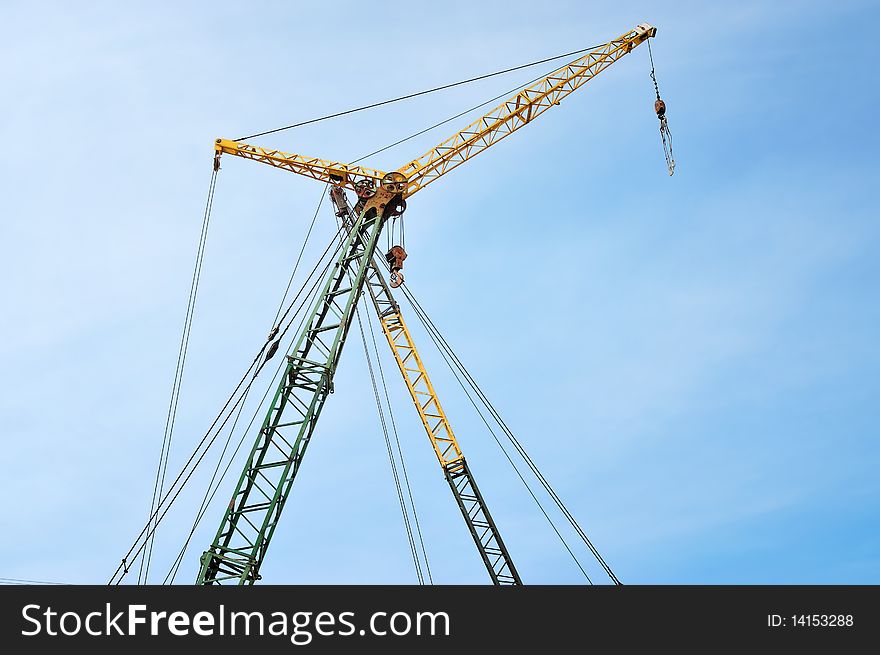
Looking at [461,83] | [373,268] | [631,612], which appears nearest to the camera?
[631,612]

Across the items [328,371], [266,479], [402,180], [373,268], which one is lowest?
[266,479]

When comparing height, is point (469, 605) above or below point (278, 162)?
below

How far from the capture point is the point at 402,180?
70.8 m

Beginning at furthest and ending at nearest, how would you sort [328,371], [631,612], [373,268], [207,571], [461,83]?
[461,83], [373,268], [328,371], [207,571], [631,612]

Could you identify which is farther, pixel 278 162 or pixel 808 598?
pixel 278 162

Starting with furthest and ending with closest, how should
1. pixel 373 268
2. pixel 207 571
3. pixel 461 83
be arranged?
pixel 461 83 → pixel 373 268 → pixel 207 571

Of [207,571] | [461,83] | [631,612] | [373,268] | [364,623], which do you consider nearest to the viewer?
[364,623]

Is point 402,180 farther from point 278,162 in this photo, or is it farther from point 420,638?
point 420,638

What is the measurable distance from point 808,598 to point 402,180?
40.2m

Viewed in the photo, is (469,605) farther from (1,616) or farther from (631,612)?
(1,616)

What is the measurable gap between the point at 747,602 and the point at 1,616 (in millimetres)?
24566

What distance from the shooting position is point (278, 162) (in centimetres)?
7144

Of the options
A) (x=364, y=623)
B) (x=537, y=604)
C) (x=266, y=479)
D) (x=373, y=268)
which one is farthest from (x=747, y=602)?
(x=373, y=268)

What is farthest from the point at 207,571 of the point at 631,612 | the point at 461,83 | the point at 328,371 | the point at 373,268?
the point at 461,83
